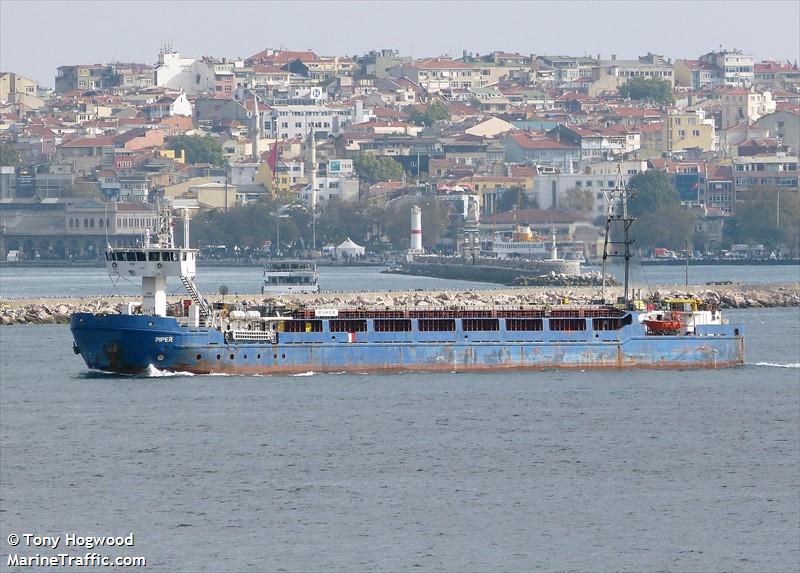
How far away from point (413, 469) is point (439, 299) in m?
39.3

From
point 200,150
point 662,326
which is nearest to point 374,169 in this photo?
point 200,150

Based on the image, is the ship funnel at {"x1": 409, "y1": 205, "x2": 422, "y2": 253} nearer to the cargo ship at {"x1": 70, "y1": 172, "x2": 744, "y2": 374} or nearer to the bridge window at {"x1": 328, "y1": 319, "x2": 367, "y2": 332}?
the cargo ship at {"x1": 70, "y1": 172, "x2": 744, "y2": 374}

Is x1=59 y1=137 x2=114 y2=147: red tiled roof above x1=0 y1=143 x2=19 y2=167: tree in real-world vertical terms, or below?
above

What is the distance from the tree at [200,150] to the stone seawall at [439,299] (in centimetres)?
8645

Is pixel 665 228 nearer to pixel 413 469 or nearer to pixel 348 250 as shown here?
pixel 348 250

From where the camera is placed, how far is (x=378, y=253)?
144m

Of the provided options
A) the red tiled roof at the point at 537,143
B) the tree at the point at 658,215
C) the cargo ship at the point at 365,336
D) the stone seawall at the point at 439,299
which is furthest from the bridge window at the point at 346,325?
the red tiled roof at the point at 537,143

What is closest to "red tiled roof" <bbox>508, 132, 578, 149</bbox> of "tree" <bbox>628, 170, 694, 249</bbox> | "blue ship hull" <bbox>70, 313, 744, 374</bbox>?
"tree" <bbox>628, 170, 694, 249</bbox>

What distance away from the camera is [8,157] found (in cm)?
17325

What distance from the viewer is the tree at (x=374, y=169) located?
16375 cm

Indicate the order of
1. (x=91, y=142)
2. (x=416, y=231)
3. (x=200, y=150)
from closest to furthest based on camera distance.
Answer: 1. (x=416, y=231)
2. (x=91, y=142)
3. (x=200, y=150)

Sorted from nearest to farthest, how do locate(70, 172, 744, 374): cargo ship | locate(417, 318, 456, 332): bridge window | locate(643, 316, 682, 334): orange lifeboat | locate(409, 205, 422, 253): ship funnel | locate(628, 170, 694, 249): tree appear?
1. locate(70, 172, 744, 374): cargo ship
2. locate(417, 318, 456, 332): bridge window
3. locate(643, 316, 682, 334): orange lifeboat
4. locate(409, 205, 422, 253): ship funnel
5. locate(628, 170, 694, 249): tree

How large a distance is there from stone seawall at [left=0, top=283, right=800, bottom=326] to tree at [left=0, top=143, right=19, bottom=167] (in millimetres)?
89485

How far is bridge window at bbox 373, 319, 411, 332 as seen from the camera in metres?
55.3
